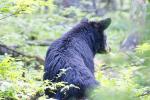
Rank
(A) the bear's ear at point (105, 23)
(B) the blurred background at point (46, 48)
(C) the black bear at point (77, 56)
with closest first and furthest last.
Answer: (B) the blurred background at point (46, 48) → (C) the black bear at point (77, 56) → (A) the bear's ear at point (105, 23)

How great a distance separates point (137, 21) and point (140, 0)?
56 cm

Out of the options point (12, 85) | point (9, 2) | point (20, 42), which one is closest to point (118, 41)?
point (20, 42)

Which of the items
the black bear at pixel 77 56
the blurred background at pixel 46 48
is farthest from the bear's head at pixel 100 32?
the blurred background at pixel 46 48

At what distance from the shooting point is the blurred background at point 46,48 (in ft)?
12.6

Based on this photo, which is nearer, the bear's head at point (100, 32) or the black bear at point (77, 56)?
the black bear at point (77, 56)

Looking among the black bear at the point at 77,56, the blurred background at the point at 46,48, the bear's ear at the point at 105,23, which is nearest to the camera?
the blurred background at the point at 46,48

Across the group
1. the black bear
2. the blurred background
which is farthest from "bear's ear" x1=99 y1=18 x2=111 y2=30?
the blurred background

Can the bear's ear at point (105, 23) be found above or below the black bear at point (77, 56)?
above

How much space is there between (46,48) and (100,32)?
11.9 ft

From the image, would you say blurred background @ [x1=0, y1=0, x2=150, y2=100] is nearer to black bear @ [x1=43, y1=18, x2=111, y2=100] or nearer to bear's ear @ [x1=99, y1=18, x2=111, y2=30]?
black bear @ [x1=43, y1=18, x2=111, y2=100]

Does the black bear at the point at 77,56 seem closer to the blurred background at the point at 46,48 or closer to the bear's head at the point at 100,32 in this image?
the bear's head at the point at 100,32

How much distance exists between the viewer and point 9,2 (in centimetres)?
505

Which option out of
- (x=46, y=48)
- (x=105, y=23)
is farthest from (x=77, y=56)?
(x=46, y=48)

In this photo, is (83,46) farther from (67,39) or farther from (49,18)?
(49,18)
